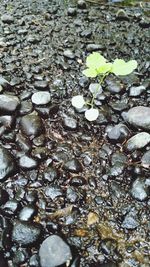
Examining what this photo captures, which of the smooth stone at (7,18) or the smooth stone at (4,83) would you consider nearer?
the smooth stone at (4,83)

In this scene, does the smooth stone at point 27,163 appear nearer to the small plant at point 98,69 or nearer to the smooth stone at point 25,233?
the smooth stone at point 25,233

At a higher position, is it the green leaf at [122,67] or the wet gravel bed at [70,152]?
the green leaf at [122,67]

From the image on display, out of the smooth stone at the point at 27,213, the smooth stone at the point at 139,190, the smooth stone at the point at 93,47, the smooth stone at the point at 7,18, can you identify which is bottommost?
the smooth stone at the point at 27,213

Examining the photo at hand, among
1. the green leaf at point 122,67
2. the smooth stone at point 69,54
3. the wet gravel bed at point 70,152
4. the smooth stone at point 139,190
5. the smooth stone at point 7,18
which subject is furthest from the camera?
the smooth stone at point 7,18

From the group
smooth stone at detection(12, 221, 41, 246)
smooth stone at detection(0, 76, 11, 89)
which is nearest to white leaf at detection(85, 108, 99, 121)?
smooth stone at detection(0, 76, 11, 89)

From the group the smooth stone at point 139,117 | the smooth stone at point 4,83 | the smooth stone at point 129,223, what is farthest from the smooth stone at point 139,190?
the smooth stone at point 4,83

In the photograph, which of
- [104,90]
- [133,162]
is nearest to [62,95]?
[104,90]

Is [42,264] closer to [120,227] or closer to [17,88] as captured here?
[120,227]

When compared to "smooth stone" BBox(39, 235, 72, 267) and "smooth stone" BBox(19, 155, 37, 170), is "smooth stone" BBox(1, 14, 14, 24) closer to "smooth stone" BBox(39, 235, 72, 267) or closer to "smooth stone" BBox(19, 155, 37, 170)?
"smooth stone" BBox(19, 155, 37, 170)
